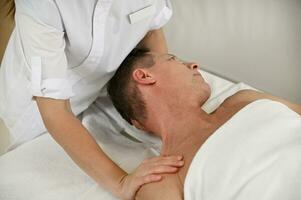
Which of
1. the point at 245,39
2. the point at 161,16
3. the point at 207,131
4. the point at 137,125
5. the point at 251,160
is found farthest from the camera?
the point at 245,39

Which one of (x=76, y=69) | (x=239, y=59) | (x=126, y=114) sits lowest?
(x=239, y=59)

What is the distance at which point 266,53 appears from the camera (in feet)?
6.77

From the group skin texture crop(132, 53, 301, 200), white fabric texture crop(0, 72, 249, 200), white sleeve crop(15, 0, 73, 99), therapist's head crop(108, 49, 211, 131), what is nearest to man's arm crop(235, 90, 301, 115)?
skin texture crop(132, 53, 301, 200)

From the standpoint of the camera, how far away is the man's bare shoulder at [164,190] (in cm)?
116

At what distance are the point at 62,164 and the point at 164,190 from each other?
48 cm

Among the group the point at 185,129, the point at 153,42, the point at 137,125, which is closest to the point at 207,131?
the point at 185,129

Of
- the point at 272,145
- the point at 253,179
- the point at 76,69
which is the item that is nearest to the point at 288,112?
the point at 272,145

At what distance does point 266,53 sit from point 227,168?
→ 1085 mm

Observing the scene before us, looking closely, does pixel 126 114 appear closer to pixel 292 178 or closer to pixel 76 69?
pixel 76 69

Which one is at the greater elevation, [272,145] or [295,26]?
[272,145]

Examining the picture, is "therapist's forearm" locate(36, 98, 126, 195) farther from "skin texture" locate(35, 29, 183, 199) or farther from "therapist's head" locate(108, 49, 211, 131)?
"therapist's head" locate(108, 49, 211, 131)

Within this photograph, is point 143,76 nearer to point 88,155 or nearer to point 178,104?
point 178,104

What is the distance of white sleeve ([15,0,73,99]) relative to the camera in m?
1.17

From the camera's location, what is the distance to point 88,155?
1.28 m
